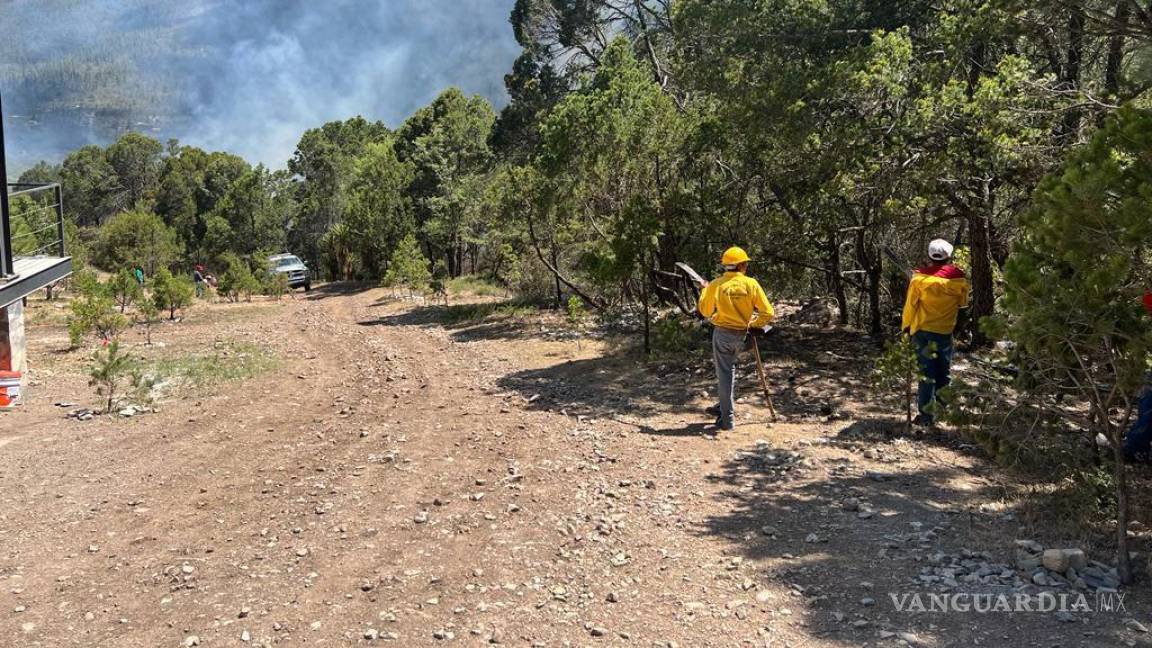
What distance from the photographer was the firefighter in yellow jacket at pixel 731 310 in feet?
23.4

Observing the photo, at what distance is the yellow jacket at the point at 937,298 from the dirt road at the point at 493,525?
3.40 feet

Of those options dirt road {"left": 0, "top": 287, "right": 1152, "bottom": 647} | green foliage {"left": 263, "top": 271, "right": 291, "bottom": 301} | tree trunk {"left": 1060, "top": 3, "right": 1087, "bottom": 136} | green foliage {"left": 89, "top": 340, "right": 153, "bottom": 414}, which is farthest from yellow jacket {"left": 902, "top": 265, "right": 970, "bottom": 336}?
green foliage {"left": 263, "top": 271, "right": 291, "bottom": 301}

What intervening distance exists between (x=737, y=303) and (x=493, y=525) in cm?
313

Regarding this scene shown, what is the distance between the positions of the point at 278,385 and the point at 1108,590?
9.38 meters

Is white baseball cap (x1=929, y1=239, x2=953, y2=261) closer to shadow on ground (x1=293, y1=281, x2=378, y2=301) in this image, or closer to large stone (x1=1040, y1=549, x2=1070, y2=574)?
large stone (x1=1040, y1=549, x2=1070, y2=574)

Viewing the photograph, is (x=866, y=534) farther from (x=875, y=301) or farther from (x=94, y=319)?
(x=94, y=319)

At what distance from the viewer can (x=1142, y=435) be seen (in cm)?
592

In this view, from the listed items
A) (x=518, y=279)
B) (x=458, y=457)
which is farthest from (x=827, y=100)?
(x=518, y=279)

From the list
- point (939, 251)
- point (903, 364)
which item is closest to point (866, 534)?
point (903, 364)

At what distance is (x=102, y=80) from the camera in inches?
1356

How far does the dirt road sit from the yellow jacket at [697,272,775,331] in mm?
1061

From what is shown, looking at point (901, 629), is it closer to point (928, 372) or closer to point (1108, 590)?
point (1108, 590)

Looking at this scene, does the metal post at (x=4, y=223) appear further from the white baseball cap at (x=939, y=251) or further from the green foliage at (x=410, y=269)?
the green foliage at (x=410, y=269)

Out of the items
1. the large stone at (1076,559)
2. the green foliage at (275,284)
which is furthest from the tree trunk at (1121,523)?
the green foliage at (275,284)
